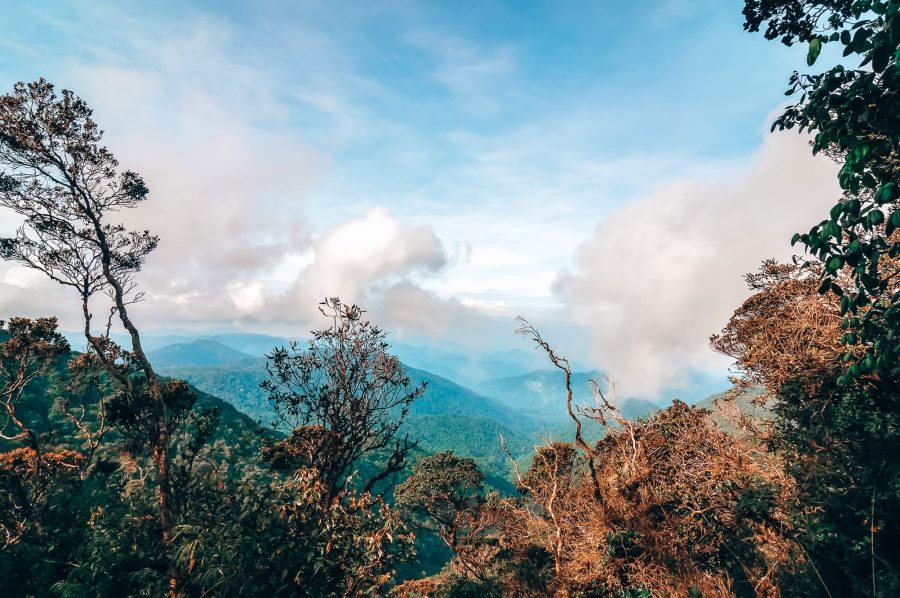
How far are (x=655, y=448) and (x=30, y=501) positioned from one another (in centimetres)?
2691

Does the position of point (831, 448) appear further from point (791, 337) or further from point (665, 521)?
point (665, 521)

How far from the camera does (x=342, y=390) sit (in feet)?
40.3

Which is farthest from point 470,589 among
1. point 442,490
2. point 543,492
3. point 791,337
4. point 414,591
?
point 791,337

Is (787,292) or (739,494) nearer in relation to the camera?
(739,494)

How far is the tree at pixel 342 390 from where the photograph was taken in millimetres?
12203

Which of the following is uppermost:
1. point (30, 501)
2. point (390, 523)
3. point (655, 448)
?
point (655, 448)

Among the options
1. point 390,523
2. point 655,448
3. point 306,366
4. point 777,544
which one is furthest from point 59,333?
point 777,544

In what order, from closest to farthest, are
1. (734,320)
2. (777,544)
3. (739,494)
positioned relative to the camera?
(777,544), (739,494), (734,320)

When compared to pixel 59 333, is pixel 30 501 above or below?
below

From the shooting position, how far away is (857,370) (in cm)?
487

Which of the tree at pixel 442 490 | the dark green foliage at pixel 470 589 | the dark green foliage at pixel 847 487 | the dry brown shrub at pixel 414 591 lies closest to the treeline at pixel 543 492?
the dark green foliage at pixel 847 487

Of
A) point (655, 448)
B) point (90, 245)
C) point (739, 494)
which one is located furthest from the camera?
point (90, 245)

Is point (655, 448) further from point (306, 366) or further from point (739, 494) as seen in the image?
point (306, 366)

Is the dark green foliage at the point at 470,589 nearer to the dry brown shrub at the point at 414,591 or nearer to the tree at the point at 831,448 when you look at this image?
the dry brown shrub at the point at 414,591
